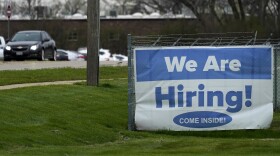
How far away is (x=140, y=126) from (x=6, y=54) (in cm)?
2221

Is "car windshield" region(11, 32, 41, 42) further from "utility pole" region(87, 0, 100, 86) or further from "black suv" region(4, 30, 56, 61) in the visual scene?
"utility pole" region(87, 0, 100, 86)

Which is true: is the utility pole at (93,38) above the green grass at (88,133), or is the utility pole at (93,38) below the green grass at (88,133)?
above

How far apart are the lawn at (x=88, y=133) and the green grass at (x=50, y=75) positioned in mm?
3599

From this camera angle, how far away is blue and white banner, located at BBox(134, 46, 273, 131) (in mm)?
17906

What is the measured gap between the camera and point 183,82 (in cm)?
1795

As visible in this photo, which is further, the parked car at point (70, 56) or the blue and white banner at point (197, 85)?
the parked car at point (70, 56)

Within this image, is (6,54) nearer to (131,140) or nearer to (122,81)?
(122,81)

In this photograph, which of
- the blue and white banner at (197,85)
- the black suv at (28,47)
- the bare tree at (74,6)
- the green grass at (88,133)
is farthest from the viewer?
the bare tree at (74,6)

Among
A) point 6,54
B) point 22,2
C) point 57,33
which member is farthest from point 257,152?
point 22,2

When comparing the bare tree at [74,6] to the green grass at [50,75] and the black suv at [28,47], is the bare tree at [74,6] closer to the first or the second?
the black suv at [28,47]

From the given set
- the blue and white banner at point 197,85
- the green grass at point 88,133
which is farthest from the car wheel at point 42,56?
the blue and white banner at point 197,85

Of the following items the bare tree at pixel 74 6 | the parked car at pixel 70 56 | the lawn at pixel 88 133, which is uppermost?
the lawn at pixel 88 133

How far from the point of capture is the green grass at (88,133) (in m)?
14.5

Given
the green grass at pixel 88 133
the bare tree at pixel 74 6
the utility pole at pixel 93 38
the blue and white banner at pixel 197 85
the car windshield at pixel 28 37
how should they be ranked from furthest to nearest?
the bare tree at pixel 74 6, the car windshield at pixel 28 37, the utility pole at pixel 93 38, the blue and white banner at pixel 197 85, the green grass at pixel 88 133
